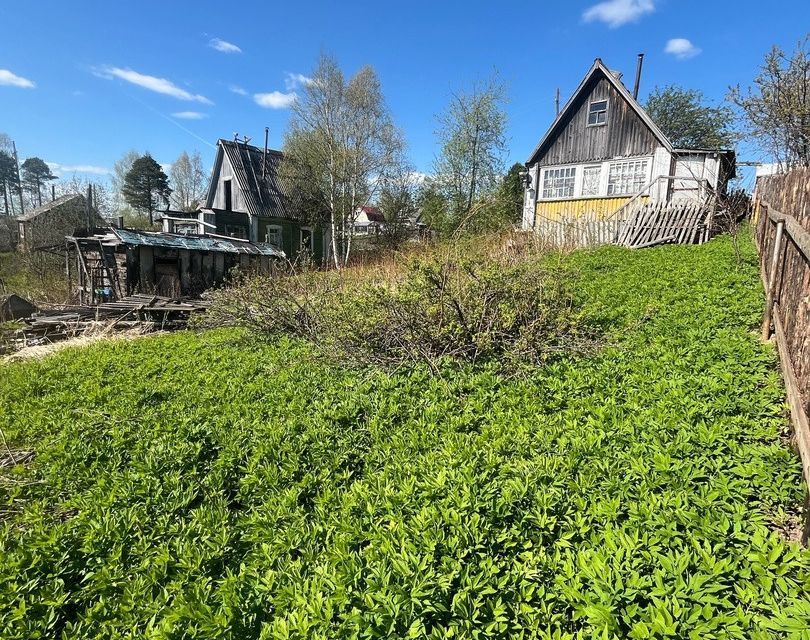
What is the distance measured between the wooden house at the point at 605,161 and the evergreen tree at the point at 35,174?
59.7m

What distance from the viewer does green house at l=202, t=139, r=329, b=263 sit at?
86.6 feet

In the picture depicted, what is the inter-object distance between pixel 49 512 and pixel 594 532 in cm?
368

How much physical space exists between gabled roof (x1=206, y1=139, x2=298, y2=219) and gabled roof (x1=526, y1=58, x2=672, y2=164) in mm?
15870

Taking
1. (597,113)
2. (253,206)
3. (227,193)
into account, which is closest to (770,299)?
(597,113)

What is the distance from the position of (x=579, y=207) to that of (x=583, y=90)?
5148 millimetres

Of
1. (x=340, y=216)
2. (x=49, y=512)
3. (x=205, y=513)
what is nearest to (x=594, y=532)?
(x=205, y=513)

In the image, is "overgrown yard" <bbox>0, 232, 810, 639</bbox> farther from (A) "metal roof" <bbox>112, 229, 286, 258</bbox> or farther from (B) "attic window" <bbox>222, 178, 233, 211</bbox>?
(B) "attic window" <bbox>222, 178, 233, 211</bbox>

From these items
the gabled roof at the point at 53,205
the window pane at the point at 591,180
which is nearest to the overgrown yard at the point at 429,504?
the window pane at the point at 591,180

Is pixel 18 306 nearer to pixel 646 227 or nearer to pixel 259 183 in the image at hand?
pixel 259 183

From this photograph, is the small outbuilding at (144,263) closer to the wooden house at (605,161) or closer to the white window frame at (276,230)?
the white window frame at (276,230)

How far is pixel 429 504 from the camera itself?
2479 mm

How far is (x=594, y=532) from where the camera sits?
217 centimetres

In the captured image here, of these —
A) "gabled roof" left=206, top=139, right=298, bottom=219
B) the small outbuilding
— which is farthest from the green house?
the small outbuilding

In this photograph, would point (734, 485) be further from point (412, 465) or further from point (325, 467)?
point (325, 467)
